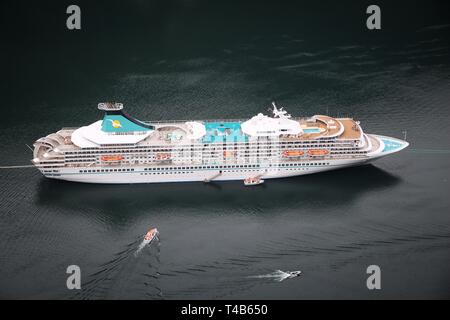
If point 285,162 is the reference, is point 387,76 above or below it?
above

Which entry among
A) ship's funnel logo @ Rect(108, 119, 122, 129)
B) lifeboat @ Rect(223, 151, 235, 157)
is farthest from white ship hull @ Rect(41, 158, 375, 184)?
ship's funnel logo @ Rect(108, 119, 122, 129)

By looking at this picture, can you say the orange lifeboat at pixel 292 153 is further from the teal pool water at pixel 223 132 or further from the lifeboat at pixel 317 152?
the teal pool water at pixel 223 132

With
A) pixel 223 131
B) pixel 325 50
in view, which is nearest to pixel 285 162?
pixel 223 131

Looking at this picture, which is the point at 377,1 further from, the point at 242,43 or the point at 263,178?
the point at 263,178

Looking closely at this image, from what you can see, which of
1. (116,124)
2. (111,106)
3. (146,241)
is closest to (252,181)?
(146,241)

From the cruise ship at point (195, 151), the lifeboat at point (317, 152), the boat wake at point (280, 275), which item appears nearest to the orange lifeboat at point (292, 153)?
the cruise ship at point (195, 151)
